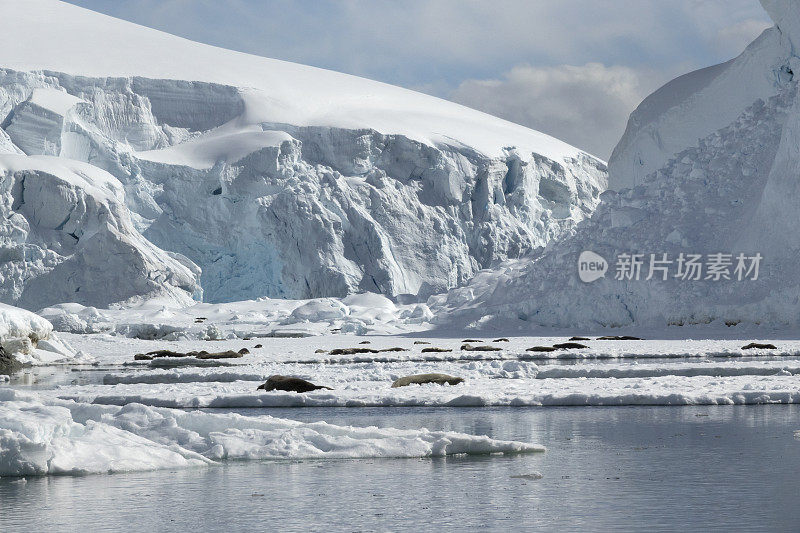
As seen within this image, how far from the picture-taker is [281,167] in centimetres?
5038

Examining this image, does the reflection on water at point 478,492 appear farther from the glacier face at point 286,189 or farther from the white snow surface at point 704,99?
the glacier face at point 286,189

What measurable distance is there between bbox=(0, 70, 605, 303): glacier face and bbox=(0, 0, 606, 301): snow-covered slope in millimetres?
72

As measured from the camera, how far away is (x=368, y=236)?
165 ft

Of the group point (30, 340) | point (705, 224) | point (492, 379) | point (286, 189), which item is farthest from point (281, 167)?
point (492, 379)

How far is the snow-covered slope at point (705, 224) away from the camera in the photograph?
2830 cm

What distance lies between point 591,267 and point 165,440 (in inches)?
961

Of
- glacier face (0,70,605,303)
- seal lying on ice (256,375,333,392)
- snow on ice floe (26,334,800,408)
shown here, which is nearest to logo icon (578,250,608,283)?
snow on ice floe (26,334,800,408)

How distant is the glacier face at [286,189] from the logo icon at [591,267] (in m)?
14.8

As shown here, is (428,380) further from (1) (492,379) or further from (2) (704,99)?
(2) (704,99)

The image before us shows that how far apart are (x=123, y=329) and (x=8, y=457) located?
1113 inches

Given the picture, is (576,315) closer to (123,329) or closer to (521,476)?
(123,329)

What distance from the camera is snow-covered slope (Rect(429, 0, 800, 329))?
28.3 metres

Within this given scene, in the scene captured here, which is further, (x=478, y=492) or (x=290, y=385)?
(x=290, y=385)

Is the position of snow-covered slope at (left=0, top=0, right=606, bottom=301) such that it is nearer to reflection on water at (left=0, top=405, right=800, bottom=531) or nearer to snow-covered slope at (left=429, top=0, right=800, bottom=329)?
snow-covered slope at (left=429, top=0, right=800, bottom=329)
